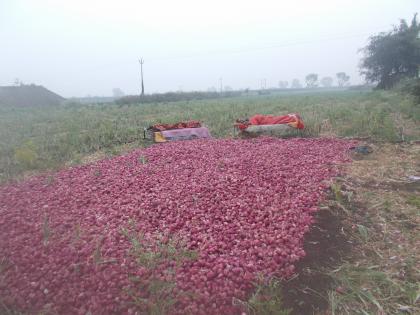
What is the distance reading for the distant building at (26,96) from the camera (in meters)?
32.5

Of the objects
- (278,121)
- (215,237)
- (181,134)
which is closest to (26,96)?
(181,134)

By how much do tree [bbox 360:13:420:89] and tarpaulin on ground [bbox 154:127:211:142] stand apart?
2481 cm

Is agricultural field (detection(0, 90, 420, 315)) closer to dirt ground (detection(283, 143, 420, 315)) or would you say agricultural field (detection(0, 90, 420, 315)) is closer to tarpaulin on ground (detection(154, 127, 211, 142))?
dirt ground (detection(283, 143, 420, 315))

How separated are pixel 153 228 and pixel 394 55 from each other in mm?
29596

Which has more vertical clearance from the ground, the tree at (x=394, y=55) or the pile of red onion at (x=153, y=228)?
the tree at (x=394, y=55)

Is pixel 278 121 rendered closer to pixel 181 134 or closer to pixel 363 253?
pixel 181 134

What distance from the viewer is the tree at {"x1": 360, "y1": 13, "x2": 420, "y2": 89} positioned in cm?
2544

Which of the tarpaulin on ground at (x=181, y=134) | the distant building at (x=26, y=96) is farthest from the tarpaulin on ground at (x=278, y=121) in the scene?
the distant building at (x=26, y=96)

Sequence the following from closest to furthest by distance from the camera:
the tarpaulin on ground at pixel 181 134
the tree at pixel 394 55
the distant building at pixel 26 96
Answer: the tarpaulin on ground at pixel 181 134, the tree at pixel 394 55, the distant building at pixel 26 96

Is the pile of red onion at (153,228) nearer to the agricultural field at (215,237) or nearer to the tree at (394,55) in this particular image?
the agricultural field at (215,237)

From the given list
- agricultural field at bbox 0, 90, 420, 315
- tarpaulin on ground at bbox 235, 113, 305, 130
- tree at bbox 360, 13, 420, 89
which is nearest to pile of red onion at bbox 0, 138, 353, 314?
agricultural field at bbox 0, 90, 420, 315

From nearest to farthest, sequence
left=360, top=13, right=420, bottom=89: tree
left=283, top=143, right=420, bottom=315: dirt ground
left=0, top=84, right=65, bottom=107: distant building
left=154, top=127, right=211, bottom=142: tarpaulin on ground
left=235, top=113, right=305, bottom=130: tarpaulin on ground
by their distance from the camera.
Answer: left=283, top=143, right=420, bottom=315: dirt ground < left=154, top=127, right=211, bottom=142: tarpaulin on ground < left=235, top=113, right=305, bottom=130: tarpaulin on ground < left=360, top=13, right=420, bottom=89: tree < left=0, top=84, right=65, bottom=107: distant building

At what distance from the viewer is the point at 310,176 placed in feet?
13.9

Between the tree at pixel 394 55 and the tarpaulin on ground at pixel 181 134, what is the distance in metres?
24.8
